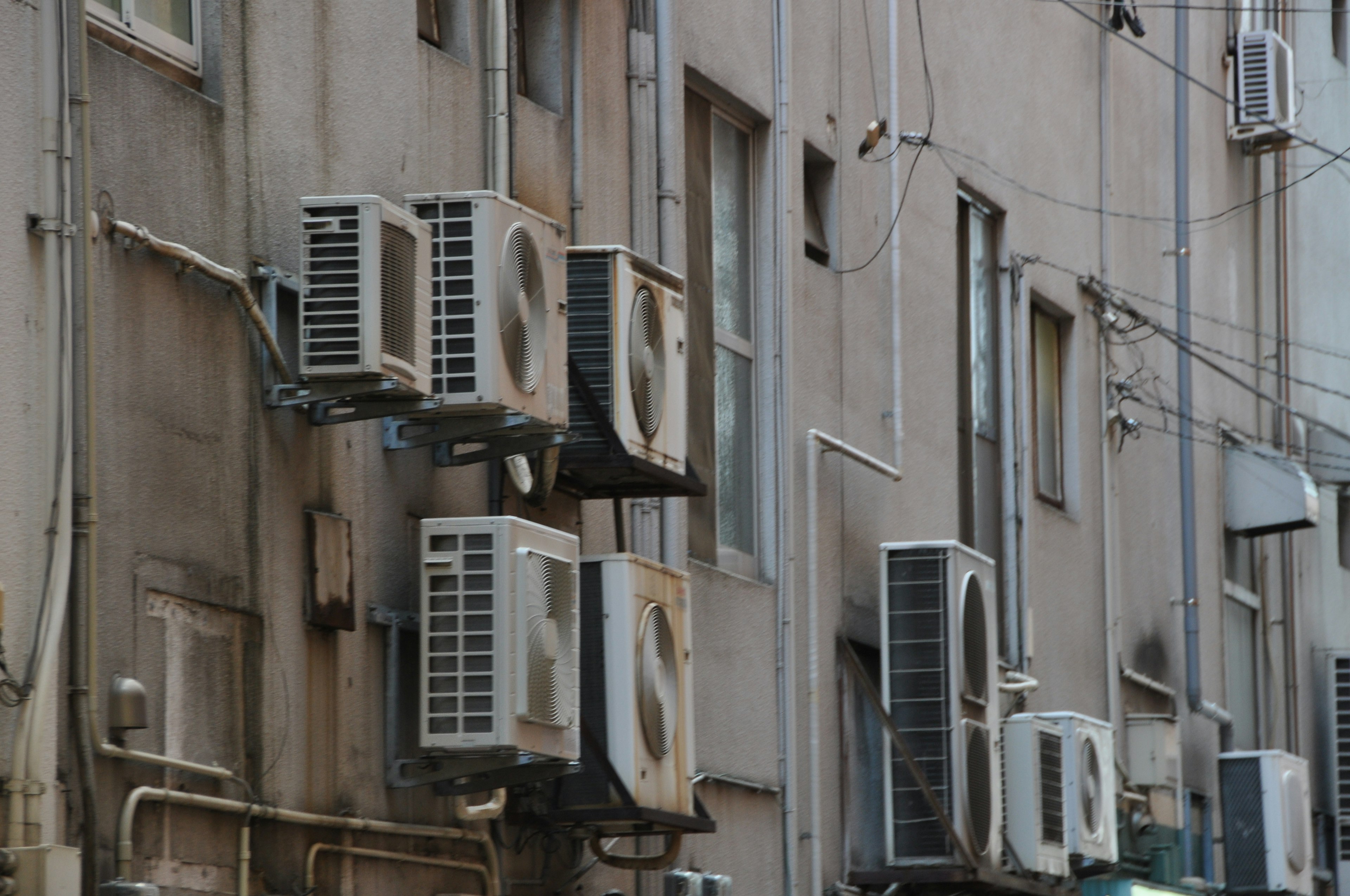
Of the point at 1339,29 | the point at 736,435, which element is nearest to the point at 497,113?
the point at 736,435

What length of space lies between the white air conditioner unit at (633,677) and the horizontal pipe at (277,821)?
1.79 feet

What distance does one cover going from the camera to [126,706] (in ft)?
20.5

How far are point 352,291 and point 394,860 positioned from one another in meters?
1.98

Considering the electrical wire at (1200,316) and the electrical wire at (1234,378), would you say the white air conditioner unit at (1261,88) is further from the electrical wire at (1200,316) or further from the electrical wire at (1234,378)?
the electrical wire at (1234,378)

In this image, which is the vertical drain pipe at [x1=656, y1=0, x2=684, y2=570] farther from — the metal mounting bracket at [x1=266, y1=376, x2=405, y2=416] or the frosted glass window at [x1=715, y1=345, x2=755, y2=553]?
the metal mounting bracket at [x1=266, y1=376, x2=405, y2=416]

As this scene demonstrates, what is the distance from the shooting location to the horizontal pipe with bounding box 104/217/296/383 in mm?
6559

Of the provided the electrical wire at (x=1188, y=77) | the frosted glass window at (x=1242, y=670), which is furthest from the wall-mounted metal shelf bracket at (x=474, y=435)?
the frosted glass window at (x=1242, y=670)

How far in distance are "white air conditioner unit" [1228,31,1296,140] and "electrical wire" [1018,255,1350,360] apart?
5.36 feet

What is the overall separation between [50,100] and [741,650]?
5.06m

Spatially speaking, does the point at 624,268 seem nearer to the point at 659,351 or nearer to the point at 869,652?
the point at 659,351

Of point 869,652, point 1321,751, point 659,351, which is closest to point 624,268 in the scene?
point 659,351

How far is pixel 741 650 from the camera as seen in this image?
34.4 feet

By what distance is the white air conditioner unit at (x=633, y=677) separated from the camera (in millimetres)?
8453

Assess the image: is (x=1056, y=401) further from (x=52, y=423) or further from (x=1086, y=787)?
(x=52, y=423)
